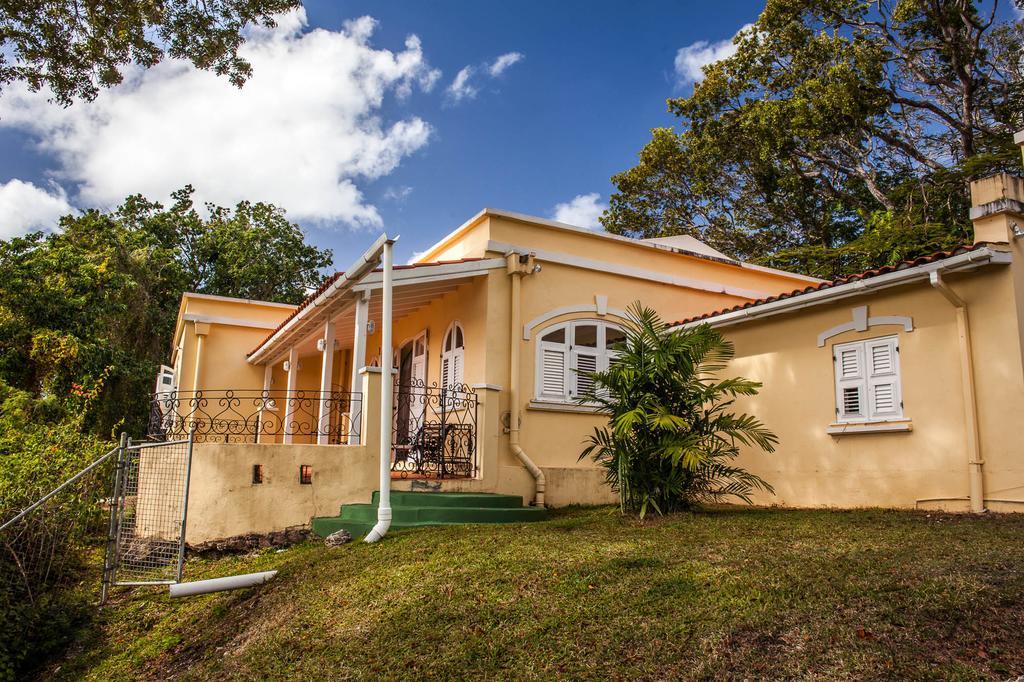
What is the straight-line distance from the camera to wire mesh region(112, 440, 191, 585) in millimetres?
7785

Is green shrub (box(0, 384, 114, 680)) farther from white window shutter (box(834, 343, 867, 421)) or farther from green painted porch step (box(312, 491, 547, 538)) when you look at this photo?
white window shutter (box(834, 343, 867, 421))

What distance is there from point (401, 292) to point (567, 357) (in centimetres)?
268

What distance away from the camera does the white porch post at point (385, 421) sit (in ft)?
25.0

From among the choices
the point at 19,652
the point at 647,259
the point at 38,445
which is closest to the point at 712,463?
the point at 647,259

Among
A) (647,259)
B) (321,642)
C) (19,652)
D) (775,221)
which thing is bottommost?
(19,652)

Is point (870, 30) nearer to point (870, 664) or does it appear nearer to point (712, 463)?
point (712, 463)

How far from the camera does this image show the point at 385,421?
7914 millimetres

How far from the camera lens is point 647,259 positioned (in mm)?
12594

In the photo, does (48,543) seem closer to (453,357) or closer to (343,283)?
(343,283)

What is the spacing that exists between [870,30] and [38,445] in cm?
2064

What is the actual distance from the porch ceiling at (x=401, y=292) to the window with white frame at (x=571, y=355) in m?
1.43

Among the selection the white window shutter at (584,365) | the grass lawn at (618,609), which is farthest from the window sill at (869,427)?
the white window shutter at (584,365)

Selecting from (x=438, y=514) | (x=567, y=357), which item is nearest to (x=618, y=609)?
(x=438, y=514)

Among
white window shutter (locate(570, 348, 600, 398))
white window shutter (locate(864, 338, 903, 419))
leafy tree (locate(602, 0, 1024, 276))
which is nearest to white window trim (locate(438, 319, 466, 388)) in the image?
white window shutter (locate(570, 348, 600, 398))
